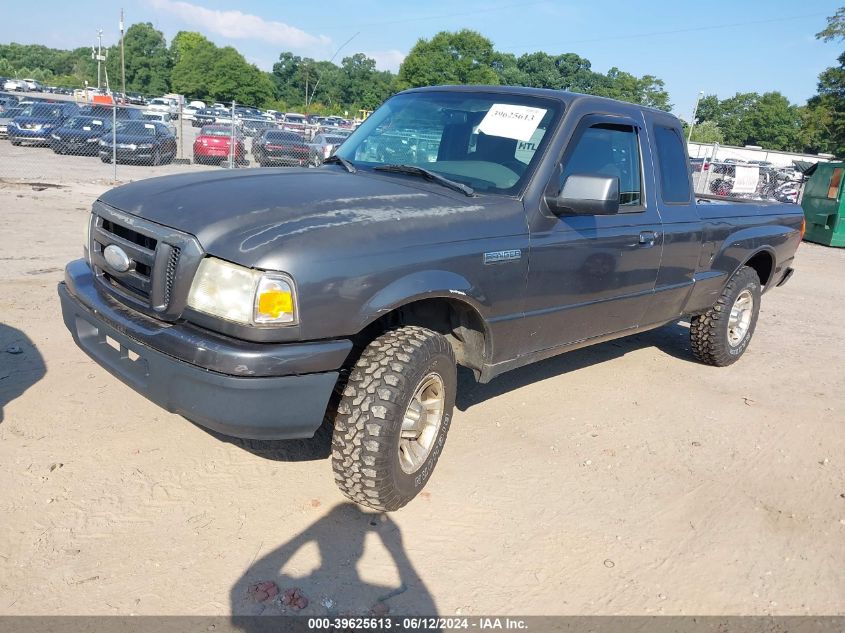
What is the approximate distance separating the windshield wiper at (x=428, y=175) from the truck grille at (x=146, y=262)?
1.42 m

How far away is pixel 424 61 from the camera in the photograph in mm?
71500

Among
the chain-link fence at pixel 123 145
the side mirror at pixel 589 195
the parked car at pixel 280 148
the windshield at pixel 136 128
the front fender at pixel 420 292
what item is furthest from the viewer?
the windshield at pixel 136 128

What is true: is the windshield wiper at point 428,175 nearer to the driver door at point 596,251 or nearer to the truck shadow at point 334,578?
the driver door at point 596,251

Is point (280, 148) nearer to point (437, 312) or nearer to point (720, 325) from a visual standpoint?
point (720, 325)

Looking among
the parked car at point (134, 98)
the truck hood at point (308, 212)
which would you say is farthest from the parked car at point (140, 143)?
the parked car at point (134, 98)

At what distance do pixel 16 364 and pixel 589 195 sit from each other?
3758 mm

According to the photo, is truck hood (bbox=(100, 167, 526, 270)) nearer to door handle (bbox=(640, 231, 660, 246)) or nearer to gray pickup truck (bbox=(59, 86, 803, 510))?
gray pickup truck (bbox=(59, 86, 803, 510))

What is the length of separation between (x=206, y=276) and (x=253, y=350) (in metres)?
0.37

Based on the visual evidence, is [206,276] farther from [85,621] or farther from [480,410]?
[480,410]

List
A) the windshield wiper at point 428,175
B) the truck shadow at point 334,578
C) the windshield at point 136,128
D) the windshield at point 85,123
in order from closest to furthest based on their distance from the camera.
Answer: the truck shadow at point 334,578, the windshield wiper at point 428,175, the windshield at point 136,128, the windshield at point 85,123

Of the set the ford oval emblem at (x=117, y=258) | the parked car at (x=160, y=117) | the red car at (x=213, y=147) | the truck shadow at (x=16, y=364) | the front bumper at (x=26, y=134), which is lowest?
the front bumper at (x=26, y=134)

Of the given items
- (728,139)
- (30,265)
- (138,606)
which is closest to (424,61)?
(728,139)

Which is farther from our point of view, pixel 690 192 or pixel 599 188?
pixel 690 192

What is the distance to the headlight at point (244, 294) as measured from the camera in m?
2.65
